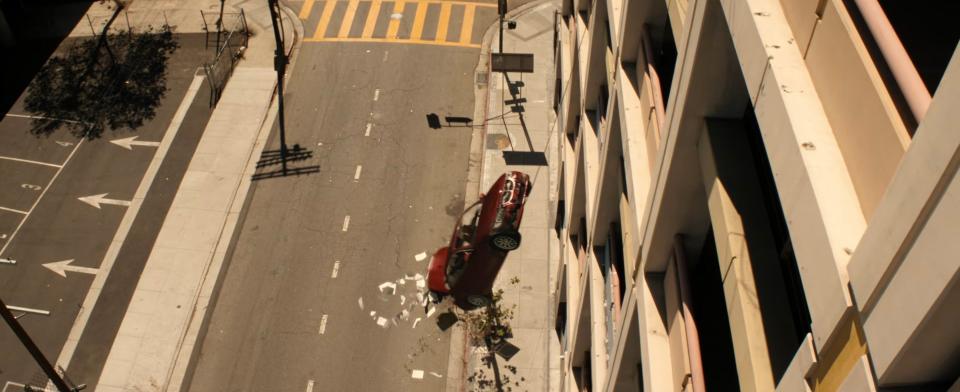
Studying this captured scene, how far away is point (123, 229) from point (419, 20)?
19.0m

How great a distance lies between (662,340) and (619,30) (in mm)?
7895

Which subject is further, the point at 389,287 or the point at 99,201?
the point at 99,201

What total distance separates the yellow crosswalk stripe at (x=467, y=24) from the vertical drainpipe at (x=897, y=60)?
3442 cm

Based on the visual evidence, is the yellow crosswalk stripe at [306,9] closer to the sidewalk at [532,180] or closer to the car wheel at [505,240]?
the sidewalk at [532,180]

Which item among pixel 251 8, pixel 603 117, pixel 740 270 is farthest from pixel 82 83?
pixel 740 270

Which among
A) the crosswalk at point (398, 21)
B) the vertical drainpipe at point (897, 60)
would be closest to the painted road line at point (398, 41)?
the crosswalk at point (398, 21)

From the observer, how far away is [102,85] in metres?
36.6

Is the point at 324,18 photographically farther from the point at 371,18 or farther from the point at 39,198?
the point at 39,198

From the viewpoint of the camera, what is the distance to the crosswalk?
130ft

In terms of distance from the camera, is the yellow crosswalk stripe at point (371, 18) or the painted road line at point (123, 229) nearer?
the painted road line at point (123, 229)

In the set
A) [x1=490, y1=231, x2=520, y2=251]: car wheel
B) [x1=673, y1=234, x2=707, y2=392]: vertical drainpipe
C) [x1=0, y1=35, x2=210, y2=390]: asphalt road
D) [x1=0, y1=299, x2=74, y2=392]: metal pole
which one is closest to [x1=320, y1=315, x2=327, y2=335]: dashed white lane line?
[x1=490, y1=231, x2=520, y2=251]: car wheel

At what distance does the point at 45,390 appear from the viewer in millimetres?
A: 25094

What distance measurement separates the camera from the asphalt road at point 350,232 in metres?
26.1

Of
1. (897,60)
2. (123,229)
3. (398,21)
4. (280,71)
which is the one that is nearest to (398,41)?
(398,21)
